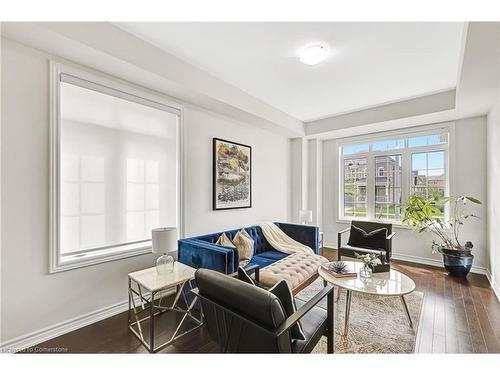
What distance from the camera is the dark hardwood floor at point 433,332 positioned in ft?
6.17

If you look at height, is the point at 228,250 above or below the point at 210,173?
below

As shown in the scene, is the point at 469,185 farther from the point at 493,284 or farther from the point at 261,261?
the point at 261,261

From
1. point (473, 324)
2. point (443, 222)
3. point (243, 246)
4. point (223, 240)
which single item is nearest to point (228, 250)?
point (223, 240)

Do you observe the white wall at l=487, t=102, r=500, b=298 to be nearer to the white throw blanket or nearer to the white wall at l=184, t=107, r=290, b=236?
the white throw blanket

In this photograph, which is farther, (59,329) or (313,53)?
(313,53)

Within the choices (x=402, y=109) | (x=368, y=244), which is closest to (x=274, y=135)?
(x=402, y=109)

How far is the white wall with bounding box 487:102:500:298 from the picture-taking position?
282cm

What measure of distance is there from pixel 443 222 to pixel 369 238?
1366 millimetres

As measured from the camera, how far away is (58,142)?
2.04m

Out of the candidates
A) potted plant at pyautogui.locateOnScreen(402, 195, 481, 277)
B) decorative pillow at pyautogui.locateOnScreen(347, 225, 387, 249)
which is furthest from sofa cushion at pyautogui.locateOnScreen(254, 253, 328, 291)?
potted plant at pyautogui.locateOnScreen(402, 195, 481, 277)

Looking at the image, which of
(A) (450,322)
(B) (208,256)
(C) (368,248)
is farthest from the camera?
(C) (368,248)

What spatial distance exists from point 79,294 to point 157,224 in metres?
1.00

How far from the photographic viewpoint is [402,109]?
3.69 metres

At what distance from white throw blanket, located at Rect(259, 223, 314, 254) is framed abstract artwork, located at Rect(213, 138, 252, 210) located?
0.56 m
